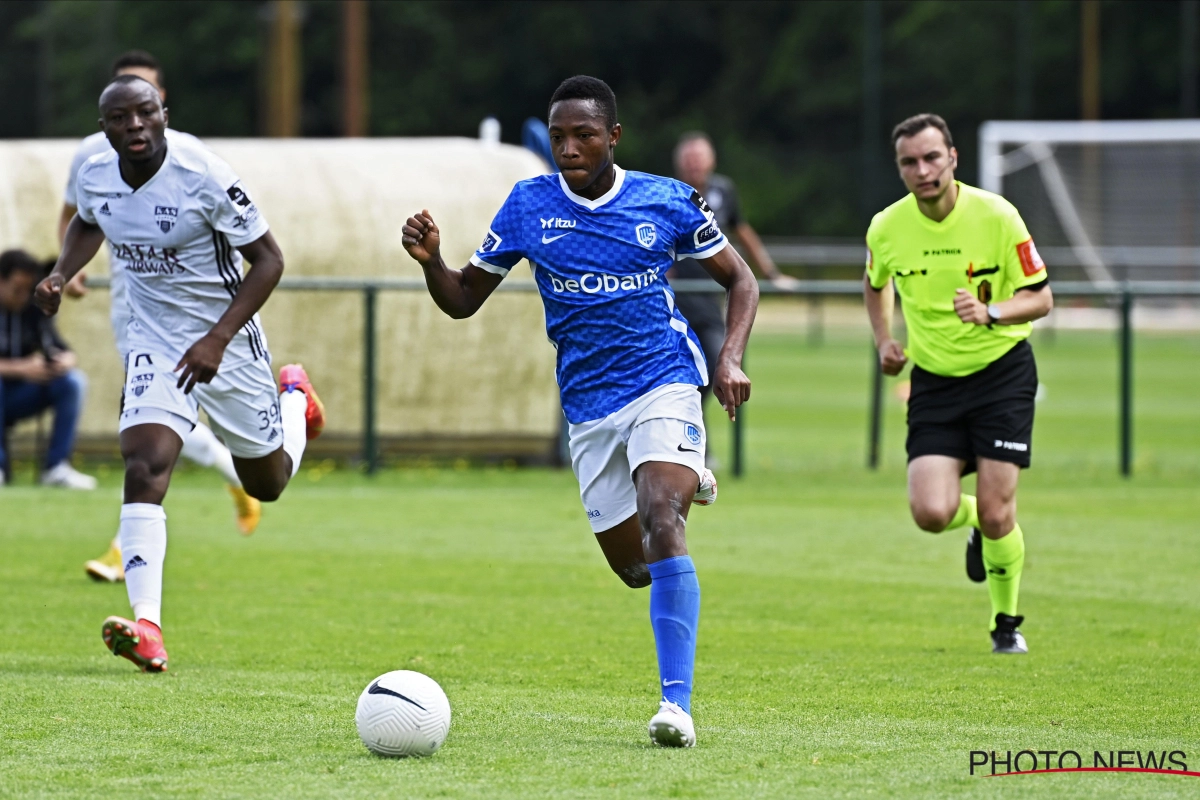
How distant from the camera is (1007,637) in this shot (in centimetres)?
784

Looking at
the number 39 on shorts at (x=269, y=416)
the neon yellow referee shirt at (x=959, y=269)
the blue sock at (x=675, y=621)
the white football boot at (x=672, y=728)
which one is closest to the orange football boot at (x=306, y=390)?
the number 39 on shorts at (x=269, y=416)

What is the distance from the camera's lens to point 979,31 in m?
53.8

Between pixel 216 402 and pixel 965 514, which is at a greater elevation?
pixel 216 402

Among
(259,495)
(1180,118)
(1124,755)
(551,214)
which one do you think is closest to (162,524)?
(259,495)

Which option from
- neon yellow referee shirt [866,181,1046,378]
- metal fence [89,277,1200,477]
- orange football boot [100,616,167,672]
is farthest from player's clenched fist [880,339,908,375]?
metal fence [89,277,1200,477]

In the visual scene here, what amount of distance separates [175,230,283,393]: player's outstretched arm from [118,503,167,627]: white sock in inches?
20.5

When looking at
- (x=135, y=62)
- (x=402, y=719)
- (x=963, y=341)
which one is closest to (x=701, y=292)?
(x=135, y=62)

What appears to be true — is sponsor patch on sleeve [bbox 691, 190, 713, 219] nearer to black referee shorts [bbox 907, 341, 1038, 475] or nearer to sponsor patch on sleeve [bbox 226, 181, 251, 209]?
sponsor patch on sleeve [bbox 226, 181, 251, 209]

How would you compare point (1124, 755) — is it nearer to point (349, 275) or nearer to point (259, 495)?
point (259, 495)

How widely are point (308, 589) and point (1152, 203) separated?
30.8 metres

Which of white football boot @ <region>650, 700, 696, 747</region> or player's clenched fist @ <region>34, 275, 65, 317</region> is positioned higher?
player's clenched fist @ <region>34, 275, 65, 317</region>

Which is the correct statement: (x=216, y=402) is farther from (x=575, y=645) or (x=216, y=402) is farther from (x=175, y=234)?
(x=575, y=645)

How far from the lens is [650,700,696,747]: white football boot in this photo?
5637mm

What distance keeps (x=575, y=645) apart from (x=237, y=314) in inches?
77.7
